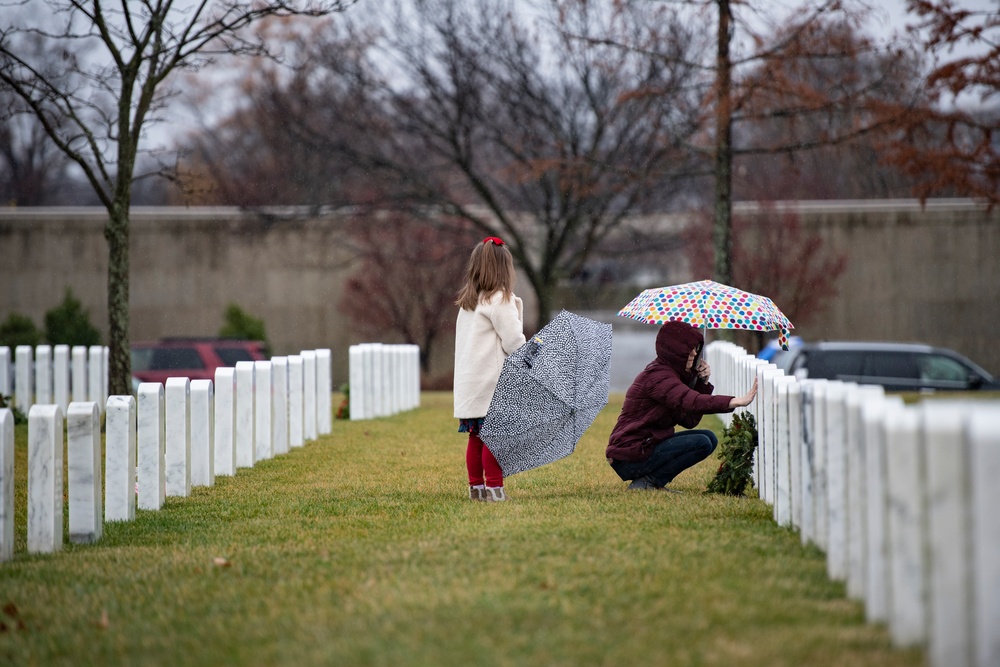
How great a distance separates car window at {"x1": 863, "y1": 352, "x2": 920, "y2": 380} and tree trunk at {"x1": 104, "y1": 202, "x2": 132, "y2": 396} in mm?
12317

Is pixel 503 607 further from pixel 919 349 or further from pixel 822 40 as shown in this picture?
pixel 919 349

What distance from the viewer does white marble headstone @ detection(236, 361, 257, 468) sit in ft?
33.7

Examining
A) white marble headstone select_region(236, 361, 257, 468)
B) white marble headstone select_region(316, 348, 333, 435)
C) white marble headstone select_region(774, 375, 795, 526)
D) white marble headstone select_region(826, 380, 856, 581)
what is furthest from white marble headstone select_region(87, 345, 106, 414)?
white marble headstone select_region(826, 380, 856, 581)

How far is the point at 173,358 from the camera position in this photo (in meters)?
19.9

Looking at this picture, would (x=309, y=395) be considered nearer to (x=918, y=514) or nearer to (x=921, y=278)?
(x=918, y=514)

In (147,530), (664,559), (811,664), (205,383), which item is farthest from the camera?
(205,383)

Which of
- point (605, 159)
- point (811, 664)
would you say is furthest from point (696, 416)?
point (605, 159)

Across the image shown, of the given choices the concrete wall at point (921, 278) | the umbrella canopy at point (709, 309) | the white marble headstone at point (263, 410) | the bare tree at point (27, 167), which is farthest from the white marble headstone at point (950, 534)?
the bare tree at point (27, 167)

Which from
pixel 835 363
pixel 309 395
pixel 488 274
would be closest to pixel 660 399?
pixel 488 274

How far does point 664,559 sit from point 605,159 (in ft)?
60.4

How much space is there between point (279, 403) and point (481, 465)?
3.97 meters

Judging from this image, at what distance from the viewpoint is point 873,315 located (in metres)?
30.2

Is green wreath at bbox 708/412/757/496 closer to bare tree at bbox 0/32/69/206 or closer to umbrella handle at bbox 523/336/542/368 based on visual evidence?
umbrella handle at bbox 523/336/542/368

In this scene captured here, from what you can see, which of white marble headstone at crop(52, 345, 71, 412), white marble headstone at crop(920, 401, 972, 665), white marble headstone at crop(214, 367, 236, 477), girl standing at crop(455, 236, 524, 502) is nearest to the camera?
white marble headstone at crop(920, 401, 972, 665)
